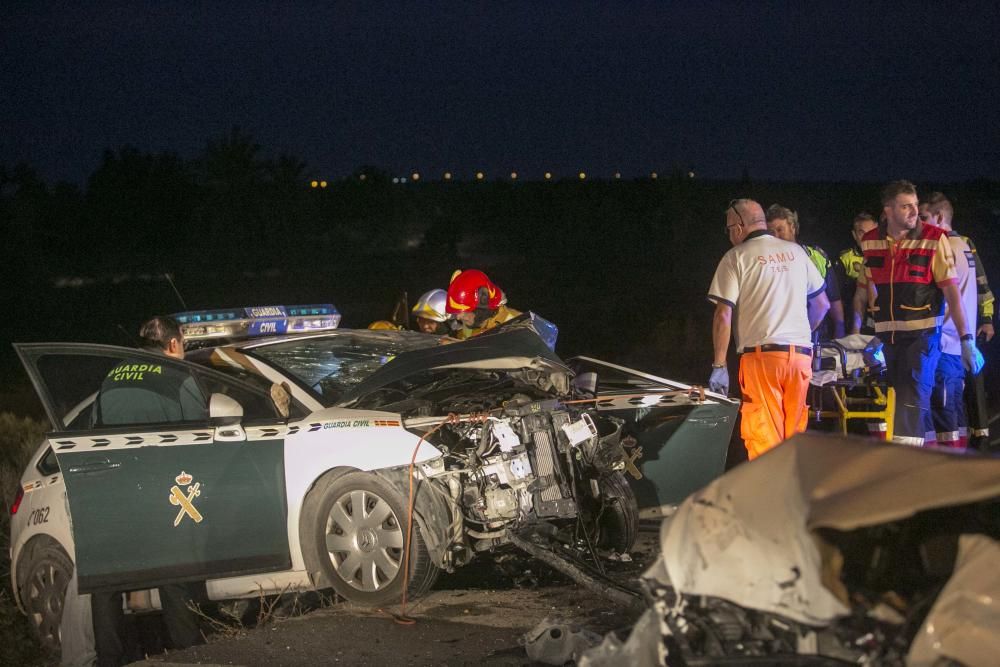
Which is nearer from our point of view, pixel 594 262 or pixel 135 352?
pixel 135 352

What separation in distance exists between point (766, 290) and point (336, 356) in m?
2.94

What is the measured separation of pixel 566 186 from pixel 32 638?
175ft

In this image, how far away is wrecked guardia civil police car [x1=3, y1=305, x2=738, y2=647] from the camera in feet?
20.3

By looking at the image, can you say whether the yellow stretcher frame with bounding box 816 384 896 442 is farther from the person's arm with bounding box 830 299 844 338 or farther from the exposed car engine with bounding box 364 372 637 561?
the exposed car engine with bounding box 364 372 637 561

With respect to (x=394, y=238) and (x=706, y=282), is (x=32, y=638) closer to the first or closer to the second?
(x=706, y=282)

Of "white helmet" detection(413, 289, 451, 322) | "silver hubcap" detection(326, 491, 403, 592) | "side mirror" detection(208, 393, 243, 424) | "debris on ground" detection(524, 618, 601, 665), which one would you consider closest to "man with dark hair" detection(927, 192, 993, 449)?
"debris on ground" detection(524, 618, 601, 665)

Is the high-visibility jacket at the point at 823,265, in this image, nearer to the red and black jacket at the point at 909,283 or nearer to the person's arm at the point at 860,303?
the person's arm at the point at 860,303

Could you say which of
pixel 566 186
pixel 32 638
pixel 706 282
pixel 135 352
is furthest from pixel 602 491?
pixel 566 186

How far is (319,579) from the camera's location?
6.40 metres

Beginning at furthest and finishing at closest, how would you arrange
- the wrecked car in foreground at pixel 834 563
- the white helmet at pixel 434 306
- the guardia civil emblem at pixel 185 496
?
the white helmet at pixel 434 306 → the guardia civil emblem at pixel 185 496 → the wrecked car in foreground at pixel 834 563

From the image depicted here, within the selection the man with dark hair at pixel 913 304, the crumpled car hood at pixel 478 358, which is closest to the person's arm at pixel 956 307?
the man with dark hair at pixel 913 304

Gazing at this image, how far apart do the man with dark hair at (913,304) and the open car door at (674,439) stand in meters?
1.38

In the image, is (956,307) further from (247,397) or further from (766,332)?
(247,397)

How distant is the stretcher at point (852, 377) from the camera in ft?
27.1
